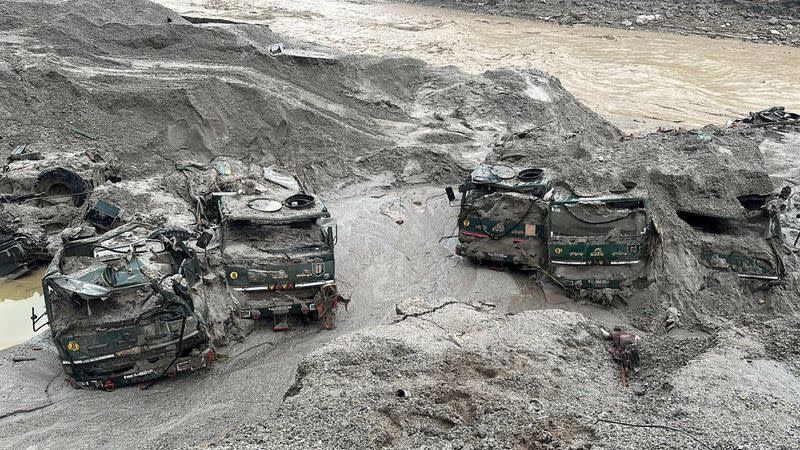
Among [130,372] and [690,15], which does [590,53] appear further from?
[130,372]

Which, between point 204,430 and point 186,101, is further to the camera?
point 186,101

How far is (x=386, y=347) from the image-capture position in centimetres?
820

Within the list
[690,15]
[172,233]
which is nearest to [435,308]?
[172,233]

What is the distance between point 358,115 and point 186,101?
17.4 ft

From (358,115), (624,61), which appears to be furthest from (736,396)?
(624,61)

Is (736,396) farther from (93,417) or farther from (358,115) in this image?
(358,115)

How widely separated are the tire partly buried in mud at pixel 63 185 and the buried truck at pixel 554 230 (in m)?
8.54

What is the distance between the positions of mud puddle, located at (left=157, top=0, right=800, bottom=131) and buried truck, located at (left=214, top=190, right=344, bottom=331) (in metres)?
15.9

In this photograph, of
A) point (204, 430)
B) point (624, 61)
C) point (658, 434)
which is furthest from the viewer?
point (624, 61)

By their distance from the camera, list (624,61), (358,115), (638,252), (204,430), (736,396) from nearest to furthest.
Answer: (736,396) → (204,430) → (638,252) → (358,115) → (624,61)

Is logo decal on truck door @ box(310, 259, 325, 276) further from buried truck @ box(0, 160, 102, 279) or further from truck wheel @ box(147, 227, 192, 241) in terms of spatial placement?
buried truck @ box(0, 160, 102, 279)

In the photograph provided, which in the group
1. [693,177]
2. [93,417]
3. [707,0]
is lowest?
[93,417]

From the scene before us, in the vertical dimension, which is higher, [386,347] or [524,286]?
[386,347]

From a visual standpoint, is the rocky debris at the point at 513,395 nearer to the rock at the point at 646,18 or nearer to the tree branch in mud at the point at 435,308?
the tree branch in mud at the point at 435,308
